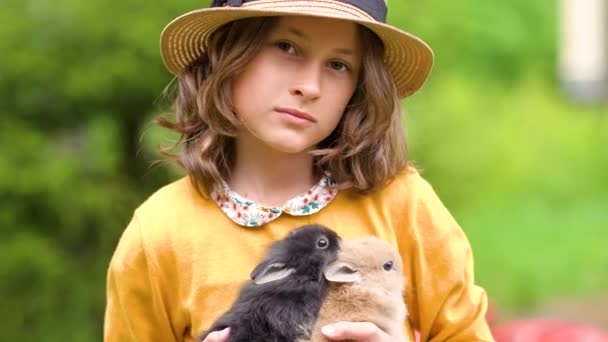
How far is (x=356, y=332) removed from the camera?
1.90m

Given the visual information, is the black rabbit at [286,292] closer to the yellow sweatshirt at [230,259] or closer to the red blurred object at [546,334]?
the yellow sweatshirt at [230,259]

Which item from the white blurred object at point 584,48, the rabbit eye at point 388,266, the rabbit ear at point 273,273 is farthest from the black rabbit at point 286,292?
the white blurred object at point 584,48

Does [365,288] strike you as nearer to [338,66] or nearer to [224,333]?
[224,333]

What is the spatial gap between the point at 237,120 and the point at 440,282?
628mm

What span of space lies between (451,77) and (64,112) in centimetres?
318

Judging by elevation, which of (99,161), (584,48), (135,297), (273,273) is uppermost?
(273,273)

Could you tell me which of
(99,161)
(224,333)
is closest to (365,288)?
(224,333)

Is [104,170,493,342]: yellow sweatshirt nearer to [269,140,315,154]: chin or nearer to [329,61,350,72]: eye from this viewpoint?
[269,140,315,154]: chin

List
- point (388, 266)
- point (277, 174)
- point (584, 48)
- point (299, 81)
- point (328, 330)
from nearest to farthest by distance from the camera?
point (328, 330) → point (388, 266) → point (299, 81) → point (277, 174) → point (584, 48)

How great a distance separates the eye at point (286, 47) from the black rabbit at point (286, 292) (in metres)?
0.43

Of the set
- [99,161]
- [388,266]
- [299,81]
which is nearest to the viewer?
[388,266]

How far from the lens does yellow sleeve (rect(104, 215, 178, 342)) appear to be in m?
2.28

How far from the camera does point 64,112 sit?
464cm

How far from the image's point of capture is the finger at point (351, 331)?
6.14 ft
